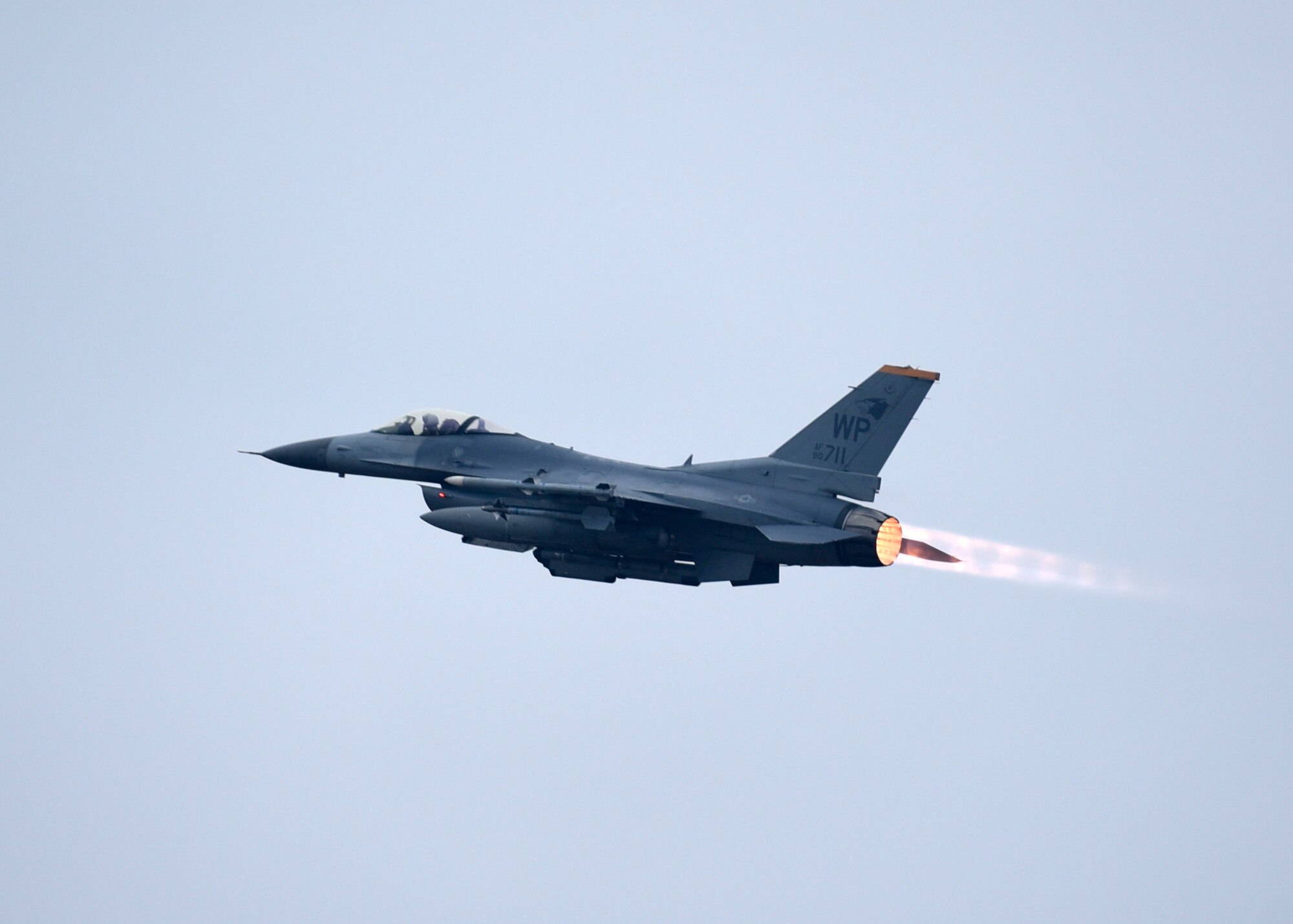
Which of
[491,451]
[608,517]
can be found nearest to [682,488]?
[608,517]

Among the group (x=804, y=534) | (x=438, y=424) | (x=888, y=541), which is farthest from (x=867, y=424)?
(x=438, y=424)

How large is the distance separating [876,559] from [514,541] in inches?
266

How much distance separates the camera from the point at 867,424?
40281 mm

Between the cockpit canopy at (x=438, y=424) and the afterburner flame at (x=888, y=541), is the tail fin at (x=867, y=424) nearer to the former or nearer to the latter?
the afterburner flame at (x=888, y=541)

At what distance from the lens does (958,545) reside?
42312 mm

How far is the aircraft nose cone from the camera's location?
147ft

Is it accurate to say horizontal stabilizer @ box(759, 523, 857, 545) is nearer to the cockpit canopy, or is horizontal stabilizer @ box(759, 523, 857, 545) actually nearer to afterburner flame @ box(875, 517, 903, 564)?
afterburner flame @ box(875, 517, 903, 564)

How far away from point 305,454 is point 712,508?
30.5 ft

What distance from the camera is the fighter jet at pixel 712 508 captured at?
3956cm

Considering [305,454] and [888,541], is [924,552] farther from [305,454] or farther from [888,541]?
[305,454]

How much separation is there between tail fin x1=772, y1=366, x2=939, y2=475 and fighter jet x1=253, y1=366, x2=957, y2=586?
16 mm

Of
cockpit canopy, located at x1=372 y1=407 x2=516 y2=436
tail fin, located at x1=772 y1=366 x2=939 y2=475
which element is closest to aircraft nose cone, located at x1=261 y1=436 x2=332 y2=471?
cockpit canopy, located at x1=372 y1=407 x2=516 y2=436

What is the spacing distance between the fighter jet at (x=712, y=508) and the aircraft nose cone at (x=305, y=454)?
3.24 meters

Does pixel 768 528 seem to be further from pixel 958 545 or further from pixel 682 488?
pixel 958 545
